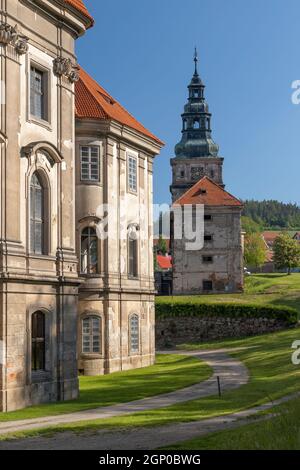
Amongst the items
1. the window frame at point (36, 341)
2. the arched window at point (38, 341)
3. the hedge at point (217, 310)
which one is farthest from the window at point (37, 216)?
the hedge at point (217, 310)

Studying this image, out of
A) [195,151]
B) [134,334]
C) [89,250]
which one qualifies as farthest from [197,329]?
[195,151]

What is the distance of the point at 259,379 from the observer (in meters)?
30.6

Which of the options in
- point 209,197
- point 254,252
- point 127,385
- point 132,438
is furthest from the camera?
point 254,252

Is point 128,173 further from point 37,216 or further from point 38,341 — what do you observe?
point 38,341

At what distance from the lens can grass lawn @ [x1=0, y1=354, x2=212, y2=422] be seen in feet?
77.6

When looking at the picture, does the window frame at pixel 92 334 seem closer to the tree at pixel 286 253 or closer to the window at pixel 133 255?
the window at pixel 133 255

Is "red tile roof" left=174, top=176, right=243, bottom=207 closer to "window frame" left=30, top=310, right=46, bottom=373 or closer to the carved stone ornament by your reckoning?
"window frame" left=30, top=310, right=46, bottom=373

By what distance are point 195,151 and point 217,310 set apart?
67079 millimetres

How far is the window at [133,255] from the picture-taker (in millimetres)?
40084

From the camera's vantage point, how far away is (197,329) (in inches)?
2363

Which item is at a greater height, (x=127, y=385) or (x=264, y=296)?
(x=264, y=296)

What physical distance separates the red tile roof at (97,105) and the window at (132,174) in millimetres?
1546
